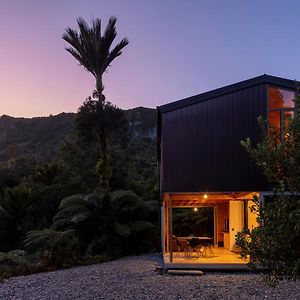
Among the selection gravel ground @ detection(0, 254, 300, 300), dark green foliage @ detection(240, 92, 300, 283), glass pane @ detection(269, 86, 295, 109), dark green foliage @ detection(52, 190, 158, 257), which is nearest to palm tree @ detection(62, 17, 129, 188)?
dark green foliage @ detection(52, 190, 158, 257)

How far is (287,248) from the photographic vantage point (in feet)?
15.6

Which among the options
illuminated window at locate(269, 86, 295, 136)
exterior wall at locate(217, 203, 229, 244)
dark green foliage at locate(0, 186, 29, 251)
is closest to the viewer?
illuminated window at locate(269, 86, 295, 136)

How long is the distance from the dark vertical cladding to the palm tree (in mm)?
6509

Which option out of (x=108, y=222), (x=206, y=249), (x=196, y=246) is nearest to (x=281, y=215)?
(x=196, y=246)

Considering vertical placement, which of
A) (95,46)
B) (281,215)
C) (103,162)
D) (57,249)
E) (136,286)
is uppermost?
(95,46)

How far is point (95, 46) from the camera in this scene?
1986 cm

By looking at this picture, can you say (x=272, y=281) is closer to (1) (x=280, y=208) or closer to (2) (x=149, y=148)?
(1) (x=280, y=208)

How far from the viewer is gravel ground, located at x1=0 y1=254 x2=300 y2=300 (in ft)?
33.8

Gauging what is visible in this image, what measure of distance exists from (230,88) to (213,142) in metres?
1.57

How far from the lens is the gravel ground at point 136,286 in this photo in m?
10.3

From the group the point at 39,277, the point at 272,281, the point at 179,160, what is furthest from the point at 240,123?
the point at 272,281

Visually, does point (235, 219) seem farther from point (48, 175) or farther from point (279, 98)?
point (48, 175)

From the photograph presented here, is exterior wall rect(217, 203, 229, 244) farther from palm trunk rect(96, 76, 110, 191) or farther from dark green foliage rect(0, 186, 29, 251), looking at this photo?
dark green foliage rect(0, 186, 29, 251)

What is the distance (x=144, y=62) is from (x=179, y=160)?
786cm
